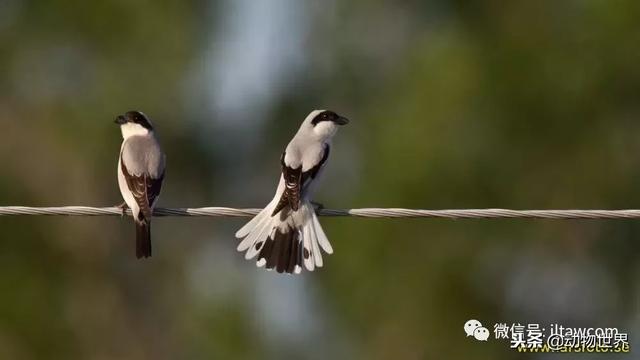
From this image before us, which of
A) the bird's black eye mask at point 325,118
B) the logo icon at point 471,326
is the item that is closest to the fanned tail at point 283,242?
the bird's black eye mask at point 325,118

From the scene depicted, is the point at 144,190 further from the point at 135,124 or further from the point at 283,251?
the point at 135,124

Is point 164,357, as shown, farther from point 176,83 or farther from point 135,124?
point 135,124

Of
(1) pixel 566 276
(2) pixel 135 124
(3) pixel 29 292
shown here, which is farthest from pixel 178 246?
(2) pixel 135 124

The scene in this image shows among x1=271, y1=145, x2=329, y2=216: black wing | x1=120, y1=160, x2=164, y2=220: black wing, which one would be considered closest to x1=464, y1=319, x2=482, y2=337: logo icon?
x1=271, y1=145, x2=329, y2=216: black wing

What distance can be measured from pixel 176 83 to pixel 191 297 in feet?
13.4

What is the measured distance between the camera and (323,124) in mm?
10547

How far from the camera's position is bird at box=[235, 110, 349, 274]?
1005 cm

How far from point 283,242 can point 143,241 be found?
41.3 inches

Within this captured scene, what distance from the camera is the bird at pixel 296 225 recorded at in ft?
33.0

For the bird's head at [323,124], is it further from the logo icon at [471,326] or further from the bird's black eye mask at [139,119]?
the logo icon at [471,326]

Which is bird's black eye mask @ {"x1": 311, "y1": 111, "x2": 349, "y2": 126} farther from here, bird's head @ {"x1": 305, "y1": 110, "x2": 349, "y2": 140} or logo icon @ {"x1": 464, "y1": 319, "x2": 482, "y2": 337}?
logo icon @ {"x1": 464, "y1": 319, "x2": 482, "y2": 337}

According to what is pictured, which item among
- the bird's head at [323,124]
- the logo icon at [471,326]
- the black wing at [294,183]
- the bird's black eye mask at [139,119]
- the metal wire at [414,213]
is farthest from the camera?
the logo icon at [471,326]

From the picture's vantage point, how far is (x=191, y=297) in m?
21.5

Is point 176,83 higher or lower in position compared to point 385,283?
higher
